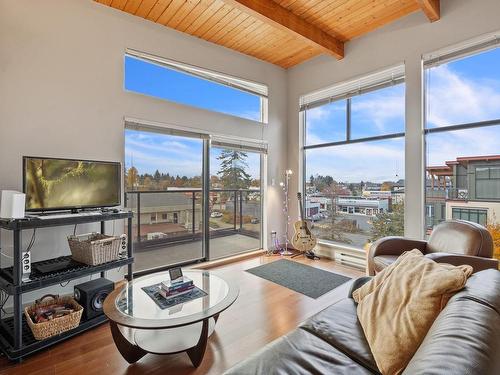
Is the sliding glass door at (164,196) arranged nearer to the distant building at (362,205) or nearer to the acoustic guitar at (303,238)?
the acoustic guitar at (303,238)

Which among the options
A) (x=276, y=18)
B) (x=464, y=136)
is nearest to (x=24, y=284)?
(x=276, y=18)

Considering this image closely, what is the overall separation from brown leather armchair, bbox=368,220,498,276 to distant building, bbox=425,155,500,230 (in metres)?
0.53

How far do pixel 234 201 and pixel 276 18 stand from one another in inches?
100

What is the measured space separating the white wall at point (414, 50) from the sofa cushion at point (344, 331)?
2282 millimetres

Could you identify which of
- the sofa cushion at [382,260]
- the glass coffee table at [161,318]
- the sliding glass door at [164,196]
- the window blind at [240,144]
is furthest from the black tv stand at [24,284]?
the sofa cushion at [382,260]

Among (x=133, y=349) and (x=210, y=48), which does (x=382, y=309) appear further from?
(x=210, y=48)

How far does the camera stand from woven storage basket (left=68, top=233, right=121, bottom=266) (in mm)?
2418

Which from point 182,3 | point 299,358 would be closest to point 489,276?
point 299,358

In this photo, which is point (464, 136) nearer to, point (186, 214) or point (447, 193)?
point (447, 193)

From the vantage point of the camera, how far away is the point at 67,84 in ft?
9.37

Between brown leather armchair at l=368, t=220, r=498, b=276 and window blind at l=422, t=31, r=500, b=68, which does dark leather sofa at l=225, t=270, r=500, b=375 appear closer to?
brown leather armchair at l=368, t=220, r=498, b=276

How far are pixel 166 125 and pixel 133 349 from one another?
2537 millimetres

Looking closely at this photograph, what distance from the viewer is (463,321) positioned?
0.91 metres

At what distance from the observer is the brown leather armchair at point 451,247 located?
222cm
